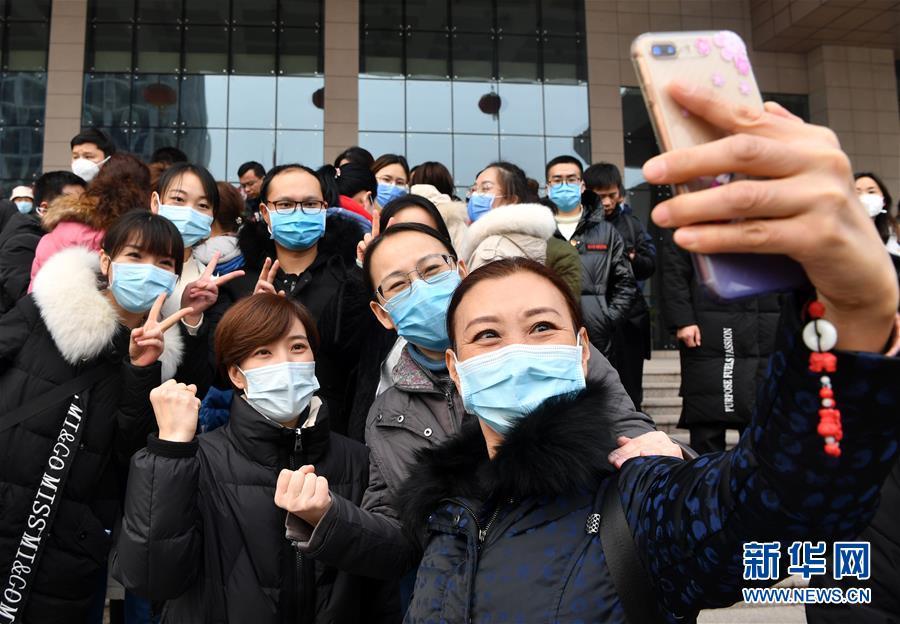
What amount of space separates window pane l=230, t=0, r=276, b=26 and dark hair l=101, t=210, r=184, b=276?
1172 centimetres

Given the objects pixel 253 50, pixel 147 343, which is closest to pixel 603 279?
pixel 147 343

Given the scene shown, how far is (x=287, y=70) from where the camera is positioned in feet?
43.4

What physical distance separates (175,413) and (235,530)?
0.44 metres

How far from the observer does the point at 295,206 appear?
3.57 metres

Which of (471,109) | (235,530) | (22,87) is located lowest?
(235,530)

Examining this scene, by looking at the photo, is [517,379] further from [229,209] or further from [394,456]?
[229,209]

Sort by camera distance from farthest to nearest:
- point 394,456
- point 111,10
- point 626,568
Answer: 1. point 111,10
2. point 394,456
3. point 626,568

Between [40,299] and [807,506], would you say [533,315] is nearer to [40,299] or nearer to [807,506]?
[807,506]

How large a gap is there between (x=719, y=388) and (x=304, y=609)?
340cm

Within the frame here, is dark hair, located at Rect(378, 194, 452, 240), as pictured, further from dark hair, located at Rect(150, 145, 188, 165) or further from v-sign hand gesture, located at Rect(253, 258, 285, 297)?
dark hair, located at Rect(150, 145, 188, 165)

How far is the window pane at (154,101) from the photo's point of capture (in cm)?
1278

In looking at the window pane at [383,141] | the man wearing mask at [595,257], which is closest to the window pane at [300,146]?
Result: the window pane at [383,141]

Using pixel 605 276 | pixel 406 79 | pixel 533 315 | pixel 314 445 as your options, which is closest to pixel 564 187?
pixel 605 276

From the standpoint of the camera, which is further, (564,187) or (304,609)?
(564,187)
